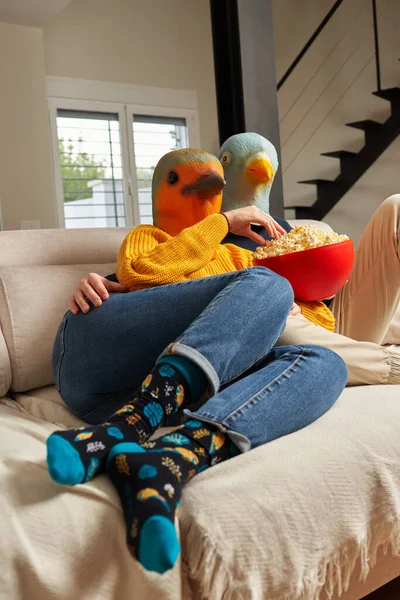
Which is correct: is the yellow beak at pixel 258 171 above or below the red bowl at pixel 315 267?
above

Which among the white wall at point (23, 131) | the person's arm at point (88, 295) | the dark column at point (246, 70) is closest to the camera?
the person's arm at point (88, 295)

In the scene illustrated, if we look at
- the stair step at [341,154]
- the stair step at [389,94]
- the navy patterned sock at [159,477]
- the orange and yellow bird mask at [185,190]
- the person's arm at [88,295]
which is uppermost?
the stair step at [389,94]

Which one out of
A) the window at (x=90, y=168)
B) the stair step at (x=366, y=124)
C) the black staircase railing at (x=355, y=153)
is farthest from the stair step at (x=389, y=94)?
the window at (x=90, y=168)

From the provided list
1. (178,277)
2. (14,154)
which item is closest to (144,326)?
(178,277)

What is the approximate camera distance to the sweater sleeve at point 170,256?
122cm

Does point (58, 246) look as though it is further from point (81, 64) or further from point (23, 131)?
point (81, 64)

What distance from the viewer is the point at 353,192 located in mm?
5031

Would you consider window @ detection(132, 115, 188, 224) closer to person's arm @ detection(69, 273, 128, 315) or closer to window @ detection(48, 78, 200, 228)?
window @ detection(48, 78, 200, 228)

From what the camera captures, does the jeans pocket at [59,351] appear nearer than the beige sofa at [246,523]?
No

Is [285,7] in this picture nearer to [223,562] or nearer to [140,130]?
[140,130]

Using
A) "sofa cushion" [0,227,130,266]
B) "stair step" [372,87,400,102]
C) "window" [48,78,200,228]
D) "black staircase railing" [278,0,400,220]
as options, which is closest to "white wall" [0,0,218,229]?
"window" [48,78,200,228]

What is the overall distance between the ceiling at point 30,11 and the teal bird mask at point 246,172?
267 cm

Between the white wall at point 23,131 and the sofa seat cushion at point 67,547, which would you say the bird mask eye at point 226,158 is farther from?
the white wall at point 23,131

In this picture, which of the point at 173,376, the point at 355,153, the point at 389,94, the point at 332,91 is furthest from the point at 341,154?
the point at 173,376
